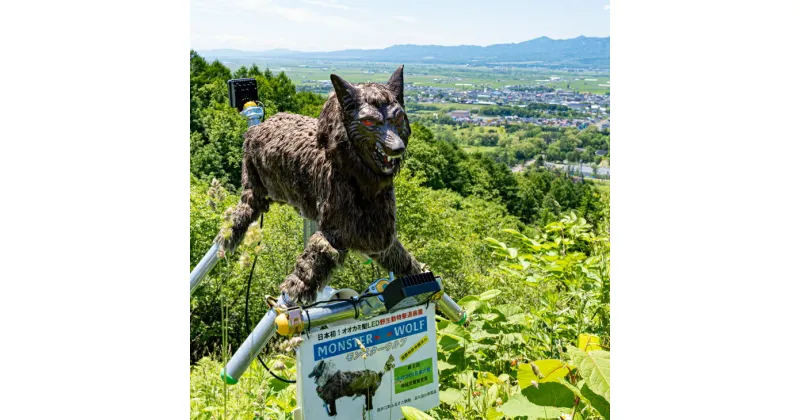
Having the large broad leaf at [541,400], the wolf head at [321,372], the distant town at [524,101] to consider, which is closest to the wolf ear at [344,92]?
the wolf head at [321,372]

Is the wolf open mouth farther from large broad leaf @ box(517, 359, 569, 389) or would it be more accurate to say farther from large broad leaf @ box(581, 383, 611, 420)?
large broad leaf @ box(581, 383, 611, 420)

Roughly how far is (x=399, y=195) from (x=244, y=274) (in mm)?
2113

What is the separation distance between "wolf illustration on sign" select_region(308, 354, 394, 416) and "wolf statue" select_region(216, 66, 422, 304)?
25cm

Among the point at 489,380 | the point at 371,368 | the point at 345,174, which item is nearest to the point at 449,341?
the point at 489,380

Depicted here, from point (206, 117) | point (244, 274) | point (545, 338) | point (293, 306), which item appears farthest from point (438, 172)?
point (293, 306)

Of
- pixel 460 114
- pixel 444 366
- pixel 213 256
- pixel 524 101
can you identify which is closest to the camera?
pixel 444 366

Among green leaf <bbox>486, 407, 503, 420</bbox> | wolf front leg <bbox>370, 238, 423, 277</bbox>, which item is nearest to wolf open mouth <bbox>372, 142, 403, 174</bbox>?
wolf front leg <bbox>370, 238, 423, 277</bbox>

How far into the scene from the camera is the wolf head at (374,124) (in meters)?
2.04

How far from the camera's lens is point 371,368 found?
2242mm

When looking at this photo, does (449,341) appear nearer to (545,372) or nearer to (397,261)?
(397,261)

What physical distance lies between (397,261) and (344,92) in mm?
698

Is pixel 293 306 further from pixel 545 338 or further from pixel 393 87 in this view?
pixel 545 338

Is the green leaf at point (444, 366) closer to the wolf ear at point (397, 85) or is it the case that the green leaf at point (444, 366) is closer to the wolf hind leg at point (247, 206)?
the wolf hind leg at point (247, 206)
